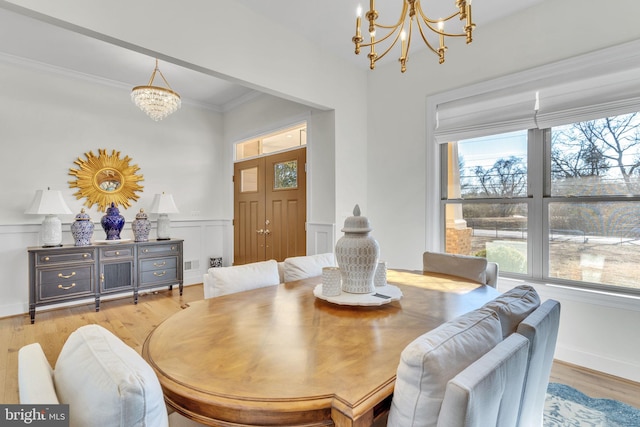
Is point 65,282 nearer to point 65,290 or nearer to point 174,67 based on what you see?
point 65,290

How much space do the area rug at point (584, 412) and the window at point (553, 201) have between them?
857mm

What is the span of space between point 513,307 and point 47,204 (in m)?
4.34

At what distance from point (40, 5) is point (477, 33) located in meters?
3.20

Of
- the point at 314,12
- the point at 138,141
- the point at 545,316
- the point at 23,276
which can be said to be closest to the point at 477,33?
the point at 314,12

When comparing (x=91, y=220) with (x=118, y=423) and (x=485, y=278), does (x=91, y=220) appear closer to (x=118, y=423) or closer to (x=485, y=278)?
(x=118, y=423)

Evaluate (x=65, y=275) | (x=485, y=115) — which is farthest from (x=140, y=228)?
(x=485, y=115)

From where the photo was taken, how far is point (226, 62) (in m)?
2.39

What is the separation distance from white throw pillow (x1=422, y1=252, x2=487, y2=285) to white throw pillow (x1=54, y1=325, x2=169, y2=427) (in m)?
1.93

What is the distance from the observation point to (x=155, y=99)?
3.28m

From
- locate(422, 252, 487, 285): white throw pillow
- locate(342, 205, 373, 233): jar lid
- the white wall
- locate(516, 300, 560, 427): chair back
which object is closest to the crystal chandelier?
the white wall

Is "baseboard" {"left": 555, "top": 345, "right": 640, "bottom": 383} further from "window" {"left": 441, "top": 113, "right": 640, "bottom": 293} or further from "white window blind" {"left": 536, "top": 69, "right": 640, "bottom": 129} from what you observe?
"white window blind" {"left": 536, "top": 69, "right": 640, "bottom": 129}

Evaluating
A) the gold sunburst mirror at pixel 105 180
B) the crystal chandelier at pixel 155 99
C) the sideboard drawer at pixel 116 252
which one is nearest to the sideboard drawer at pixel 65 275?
the sideboard drawer at pixel 116 252

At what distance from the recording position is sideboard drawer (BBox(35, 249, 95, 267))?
3230 mm

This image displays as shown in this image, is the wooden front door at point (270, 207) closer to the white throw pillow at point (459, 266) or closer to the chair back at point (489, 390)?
the white throw pillow at point (459, 266)
